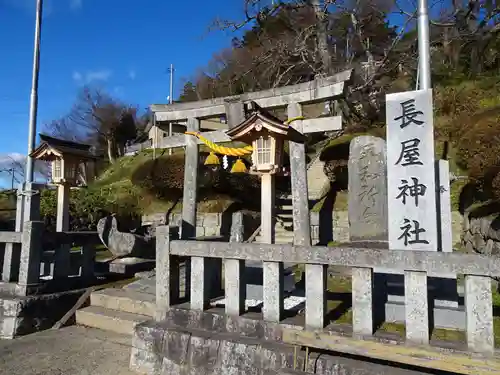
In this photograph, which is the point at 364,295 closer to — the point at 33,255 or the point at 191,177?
the point at 33,255

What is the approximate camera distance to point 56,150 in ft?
26.9

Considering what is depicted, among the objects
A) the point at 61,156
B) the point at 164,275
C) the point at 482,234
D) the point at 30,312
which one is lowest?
the point at 30,312

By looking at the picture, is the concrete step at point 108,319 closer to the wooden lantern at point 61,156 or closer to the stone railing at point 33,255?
the stone railing at point 33,255

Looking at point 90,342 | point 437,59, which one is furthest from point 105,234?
point 437,59

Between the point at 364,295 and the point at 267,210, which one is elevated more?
the point at 267,210

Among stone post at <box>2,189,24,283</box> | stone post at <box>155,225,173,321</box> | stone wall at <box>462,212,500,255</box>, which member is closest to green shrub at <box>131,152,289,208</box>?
stone wall at <box>462,212,500,255</box>

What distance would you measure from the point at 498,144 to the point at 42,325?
984 centimetres

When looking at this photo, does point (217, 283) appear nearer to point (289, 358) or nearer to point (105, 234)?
point (289, 358)

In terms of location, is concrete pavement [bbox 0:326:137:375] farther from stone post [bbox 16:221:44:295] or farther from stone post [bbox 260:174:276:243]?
stone post [bbox 260:174:276:243]

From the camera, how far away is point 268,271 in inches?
148

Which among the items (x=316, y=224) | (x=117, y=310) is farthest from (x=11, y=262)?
(x=316, y=224)

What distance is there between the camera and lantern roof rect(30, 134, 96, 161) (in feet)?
26.8

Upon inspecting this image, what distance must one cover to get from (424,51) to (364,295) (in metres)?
3.88

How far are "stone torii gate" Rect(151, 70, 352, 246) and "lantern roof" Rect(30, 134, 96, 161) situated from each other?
6.69 ft
